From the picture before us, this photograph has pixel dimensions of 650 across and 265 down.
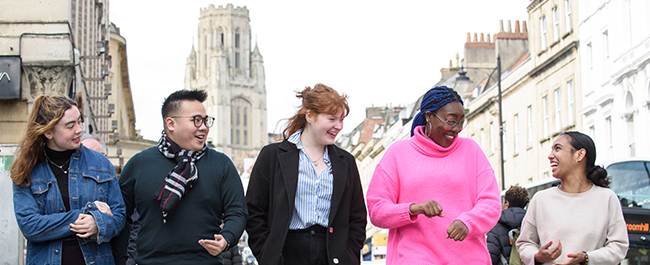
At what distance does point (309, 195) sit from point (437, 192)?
37.9 inches

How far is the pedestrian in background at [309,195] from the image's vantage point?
5602 millimetres

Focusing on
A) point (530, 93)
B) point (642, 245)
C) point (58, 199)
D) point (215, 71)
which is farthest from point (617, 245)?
point (215, 71)

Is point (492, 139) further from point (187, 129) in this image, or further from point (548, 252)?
point (187, 129)

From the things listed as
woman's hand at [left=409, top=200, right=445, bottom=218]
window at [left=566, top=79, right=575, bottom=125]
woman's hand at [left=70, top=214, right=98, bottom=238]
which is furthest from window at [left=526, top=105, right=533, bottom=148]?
woman's hand at [left=70, top=214, right=98, bottom=238]

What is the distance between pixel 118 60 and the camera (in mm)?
46906

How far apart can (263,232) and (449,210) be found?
54.9 inches

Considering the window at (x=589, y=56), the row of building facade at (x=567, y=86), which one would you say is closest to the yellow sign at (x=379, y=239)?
the row of building facade at (x=567, y=86)

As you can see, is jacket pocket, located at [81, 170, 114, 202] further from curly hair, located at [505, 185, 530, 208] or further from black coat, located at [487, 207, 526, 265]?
curly hair, located at [505, 185, 530, 208]

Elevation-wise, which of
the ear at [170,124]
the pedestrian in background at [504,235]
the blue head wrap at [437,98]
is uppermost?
the blue head wrap at [437,98]

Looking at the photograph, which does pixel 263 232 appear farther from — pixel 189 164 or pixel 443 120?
→ pixel 443 120

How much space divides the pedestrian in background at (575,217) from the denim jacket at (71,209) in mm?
3091

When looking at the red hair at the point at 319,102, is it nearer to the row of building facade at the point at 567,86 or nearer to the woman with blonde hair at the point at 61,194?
the woman with blonde hair at the point at 61,194

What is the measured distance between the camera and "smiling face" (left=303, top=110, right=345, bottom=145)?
5.81 meters

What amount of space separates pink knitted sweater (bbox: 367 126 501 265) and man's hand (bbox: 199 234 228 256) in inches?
42.7
